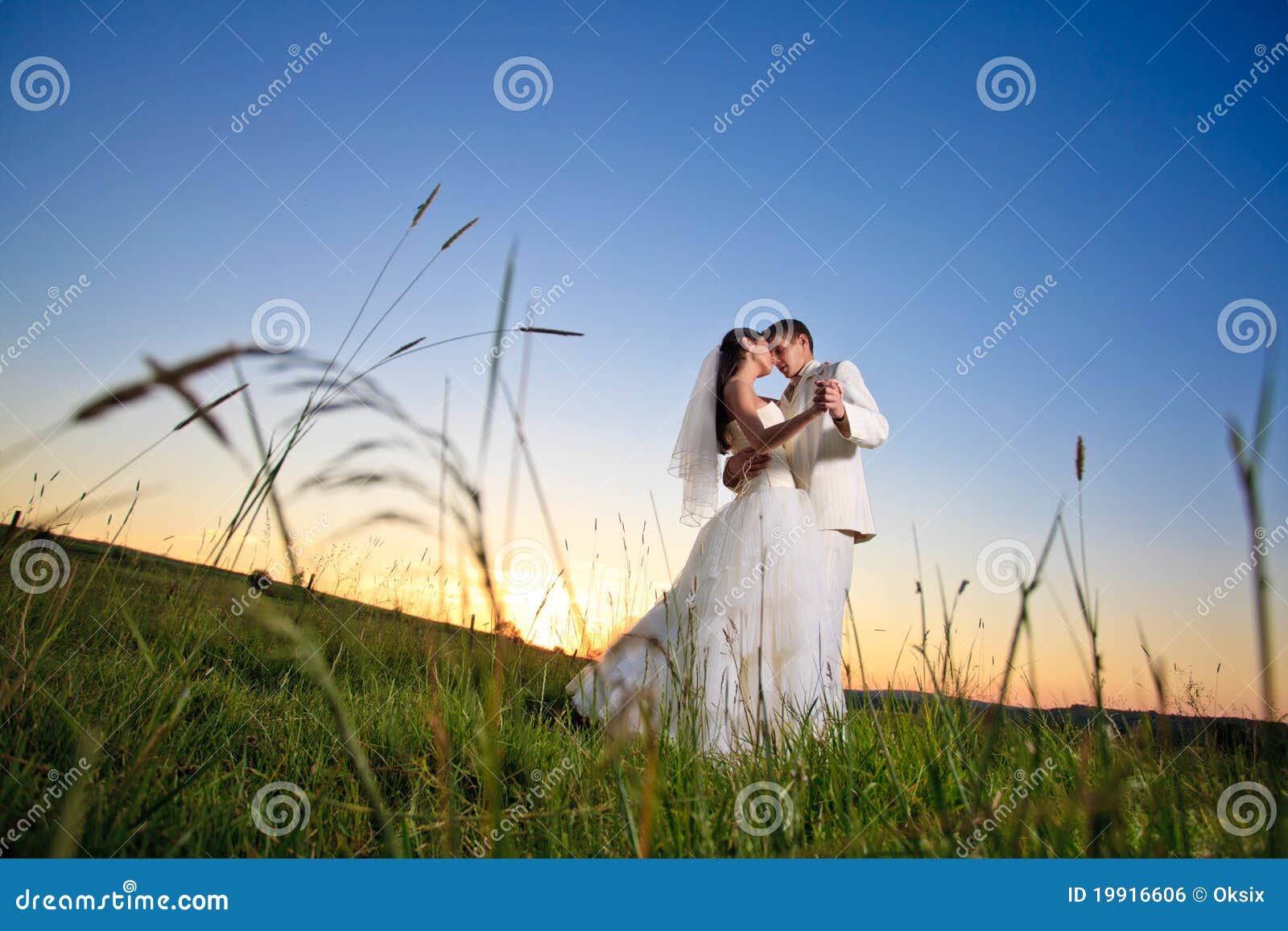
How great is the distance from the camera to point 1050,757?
2.98m

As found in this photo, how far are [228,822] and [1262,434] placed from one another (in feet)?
6.78

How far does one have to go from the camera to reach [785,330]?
5.38m

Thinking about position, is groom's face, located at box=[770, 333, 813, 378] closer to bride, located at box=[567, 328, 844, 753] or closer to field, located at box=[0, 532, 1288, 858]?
bride, located at box=[567, 328, 844, 753]

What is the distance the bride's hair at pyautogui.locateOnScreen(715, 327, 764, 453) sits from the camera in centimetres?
516

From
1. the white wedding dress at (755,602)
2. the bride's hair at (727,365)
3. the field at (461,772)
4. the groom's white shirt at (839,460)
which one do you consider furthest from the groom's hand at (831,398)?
the field at (461,772)

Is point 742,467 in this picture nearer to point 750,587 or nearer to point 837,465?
point 837,465

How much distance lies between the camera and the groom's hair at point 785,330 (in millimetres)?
5363

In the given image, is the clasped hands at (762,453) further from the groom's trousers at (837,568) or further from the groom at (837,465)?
the groom's trousers at (837,568)

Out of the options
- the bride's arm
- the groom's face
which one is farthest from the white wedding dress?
the groom's face

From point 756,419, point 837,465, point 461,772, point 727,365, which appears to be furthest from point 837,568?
point 461,772

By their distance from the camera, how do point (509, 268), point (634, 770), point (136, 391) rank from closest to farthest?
point (509, 268), point (136, 391), point (634, 770)

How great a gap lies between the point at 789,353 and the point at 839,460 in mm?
932

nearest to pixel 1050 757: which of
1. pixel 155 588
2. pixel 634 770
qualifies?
pixel 634 770
